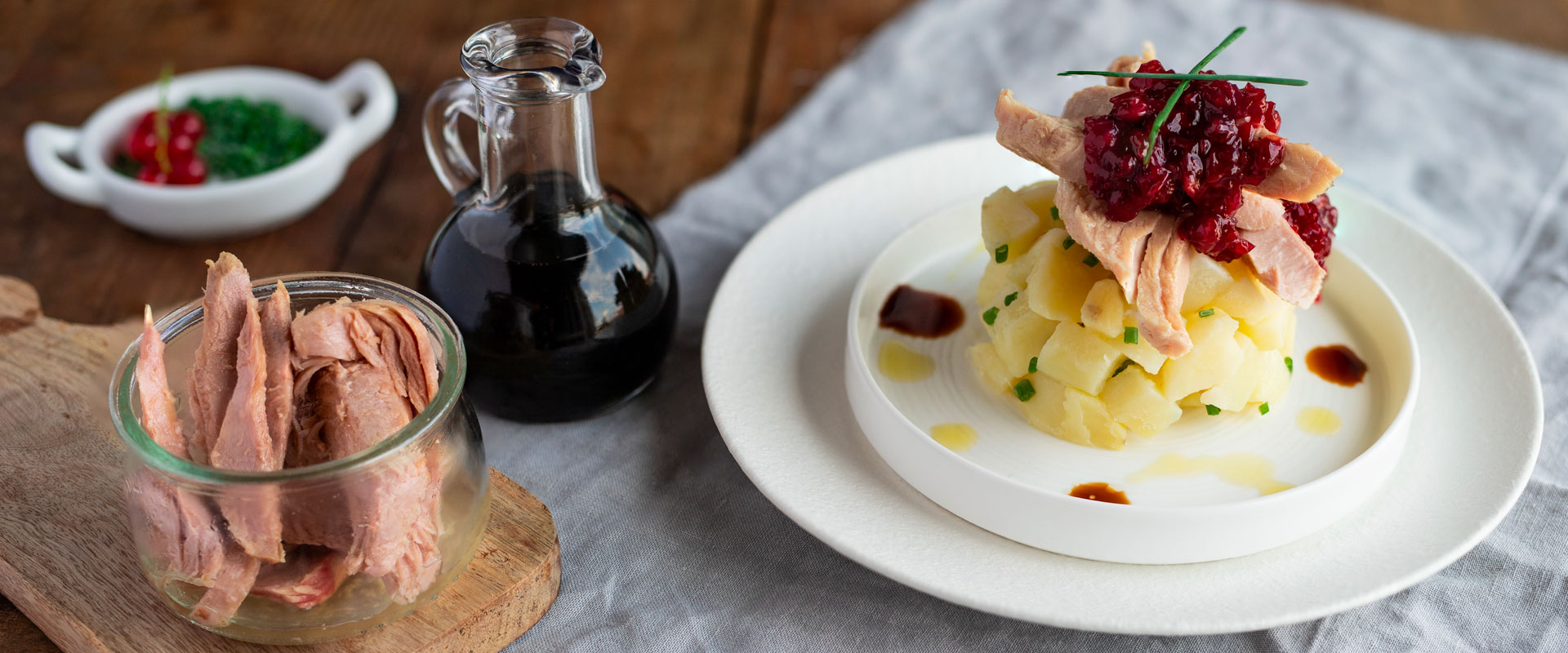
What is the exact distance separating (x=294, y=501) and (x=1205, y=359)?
1379 millimetres

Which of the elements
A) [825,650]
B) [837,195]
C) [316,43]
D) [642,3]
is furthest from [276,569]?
[642,3]

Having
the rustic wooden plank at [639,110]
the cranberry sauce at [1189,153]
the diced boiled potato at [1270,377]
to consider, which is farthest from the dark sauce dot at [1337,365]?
the rustic wooden plank at [639,110]

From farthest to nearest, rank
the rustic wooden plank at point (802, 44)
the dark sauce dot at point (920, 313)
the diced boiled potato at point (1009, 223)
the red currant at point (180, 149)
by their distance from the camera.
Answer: the rustic wooden plank at point (802, 44)
the red currant at point (180, 149)
the dark sauce dot at point (920, 313)
the diced boiled potato at point (1009, 223)

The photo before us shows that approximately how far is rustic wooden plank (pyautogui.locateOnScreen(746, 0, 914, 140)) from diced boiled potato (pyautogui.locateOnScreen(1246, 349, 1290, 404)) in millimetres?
1637

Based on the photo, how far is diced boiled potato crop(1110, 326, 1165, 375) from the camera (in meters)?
1.84

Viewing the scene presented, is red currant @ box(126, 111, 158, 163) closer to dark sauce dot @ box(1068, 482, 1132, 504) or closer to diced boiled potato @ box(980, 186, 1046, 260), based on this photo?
diced boiled potato @ box(980, 186, 1046, 260)

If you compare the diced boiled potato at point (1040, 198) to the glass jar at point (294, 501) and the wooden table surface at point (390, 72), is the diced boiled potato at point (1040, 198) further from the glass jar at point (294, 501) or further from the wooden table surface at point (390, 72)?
the wooden table surface at point (390, 72)

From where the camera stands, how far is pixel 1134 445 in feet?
6.33

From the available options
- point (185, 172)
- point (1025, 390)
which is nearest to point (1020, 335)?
point (1025, 390)

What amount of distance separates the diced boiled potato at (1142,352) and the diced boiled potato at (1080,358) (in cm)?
1

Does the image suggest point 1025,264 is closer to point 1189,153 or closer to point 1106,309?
point 1106,309

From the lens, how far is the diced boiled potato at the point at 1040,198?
6.60 feet

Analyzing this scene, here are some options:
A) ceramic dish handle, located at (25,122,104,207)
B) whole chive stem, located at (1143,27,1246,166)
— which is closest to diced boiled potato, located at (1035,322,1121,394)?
whole chive stem, located at (1143,27,1246,166)

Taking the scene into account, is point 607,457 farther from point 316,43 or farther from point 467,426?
point 316,43
